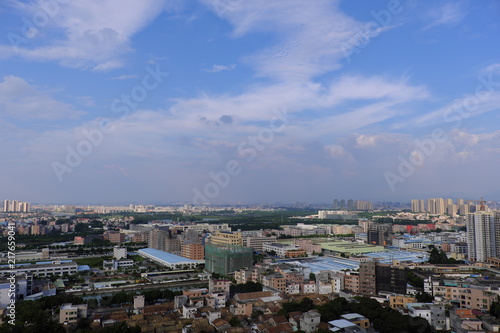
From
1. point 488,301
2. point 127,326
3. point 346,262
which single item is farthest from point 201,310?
point 346,262

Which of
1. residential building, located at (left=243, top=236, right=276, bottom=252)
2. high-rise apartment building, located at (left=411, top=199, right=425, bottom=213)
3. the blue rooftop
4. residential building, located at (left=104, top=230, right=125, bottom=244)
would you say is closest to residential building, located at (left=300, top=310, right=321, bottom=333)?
the blue rooftop

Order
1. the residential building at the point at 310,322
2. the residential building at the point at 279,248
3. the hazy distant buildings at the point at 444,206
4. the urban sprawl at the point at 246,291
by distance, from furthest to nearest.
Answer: the hazy distant buildings at the point at 444,206
the residential building at the point at 279,248
the urban sprawl at the point at 246,291
the residential building at the point at 310,322

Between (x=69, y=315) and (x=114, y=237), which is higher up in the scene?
(x=69, y=315)

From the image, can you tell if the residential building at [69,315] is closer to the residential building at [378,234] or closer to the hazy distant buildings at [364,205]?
the residential building at [378,234]

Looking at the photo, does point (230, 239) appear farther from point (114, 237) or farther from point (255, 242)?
point (114, 237)

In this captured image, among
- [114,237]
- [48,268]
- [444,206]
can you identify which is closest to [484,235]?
[48,268]

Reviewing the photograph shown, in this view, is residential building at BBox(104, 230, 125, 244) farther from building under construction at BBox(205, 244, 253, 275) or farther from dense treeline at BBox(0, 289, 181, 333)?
dense treeline at BBox(0, 289, 181, 333)

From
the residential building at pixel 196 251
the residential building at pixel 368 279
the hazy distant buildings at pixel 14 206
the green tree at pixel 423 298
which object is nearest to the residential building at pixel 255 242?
the residential building at pixel 196 251

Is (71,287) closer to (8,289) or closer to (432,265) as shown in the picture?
(8,289)
